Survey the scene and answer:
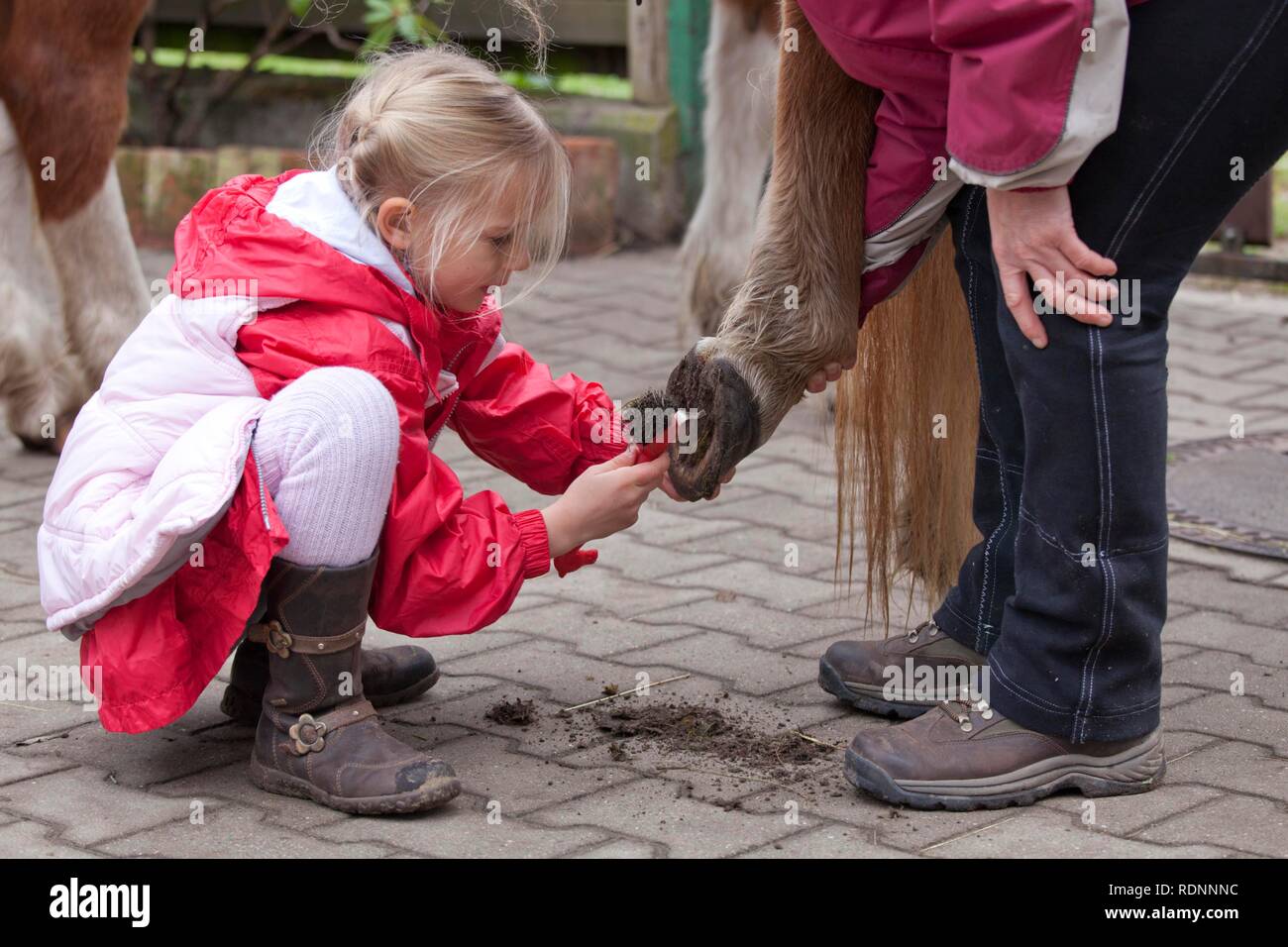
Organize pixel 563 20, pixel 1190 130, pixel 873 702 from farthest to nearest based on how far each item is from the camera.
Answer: pixel 563 20 < pixel 873 702 < pixel 1190 130

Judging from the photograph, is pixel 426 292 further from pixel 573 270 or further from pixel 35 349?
pixel 573 270

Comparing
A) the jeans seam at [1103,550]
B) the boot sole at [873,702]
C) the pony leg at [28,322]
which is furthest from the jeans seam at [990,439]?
the pony leg at [28,322]

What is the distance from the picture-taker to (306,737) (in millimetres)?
2207

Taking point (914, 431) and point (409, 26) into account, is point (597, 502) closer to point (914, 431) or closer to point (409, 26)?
point (914, 431)

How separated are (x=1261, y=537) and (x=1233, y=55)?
1650 mm

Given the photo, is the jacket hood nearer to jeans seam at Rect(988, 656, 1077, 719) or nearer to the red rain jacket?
the red rain jacket

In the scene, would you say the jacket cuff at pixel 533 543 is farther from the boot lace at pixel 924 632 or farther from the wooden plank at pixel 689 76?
the wooden plank at pixel 689 76

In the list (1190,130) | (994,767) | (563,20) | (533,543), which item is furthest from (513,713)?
(563,20)

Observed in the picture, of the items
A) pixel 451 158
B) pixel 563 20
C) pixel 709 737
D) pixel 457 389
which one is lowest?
pixel 709 737

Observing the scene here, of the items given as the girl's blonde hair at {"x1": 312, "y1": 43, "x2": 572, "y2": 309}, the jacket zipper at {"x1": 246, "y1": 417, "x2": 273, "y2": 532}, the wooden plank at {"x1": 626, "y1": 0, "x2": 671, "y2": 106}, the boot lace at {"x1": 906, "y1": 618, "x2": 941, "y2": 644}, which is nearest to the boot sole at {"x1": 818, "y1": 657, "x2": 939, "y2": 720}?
the boot lace at {"x1": 906, "y1": 618, "x2": 941, "y2": 644}

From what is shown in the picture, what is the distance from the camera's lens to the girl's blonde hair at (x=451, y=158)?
2.22m

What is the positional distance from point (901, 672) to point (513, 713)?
1.91ft

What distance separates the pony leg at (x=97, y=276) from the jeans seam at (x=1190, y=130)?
240 centimetres

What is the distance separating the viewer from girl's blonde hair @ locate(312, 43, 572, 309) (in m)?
2.22
